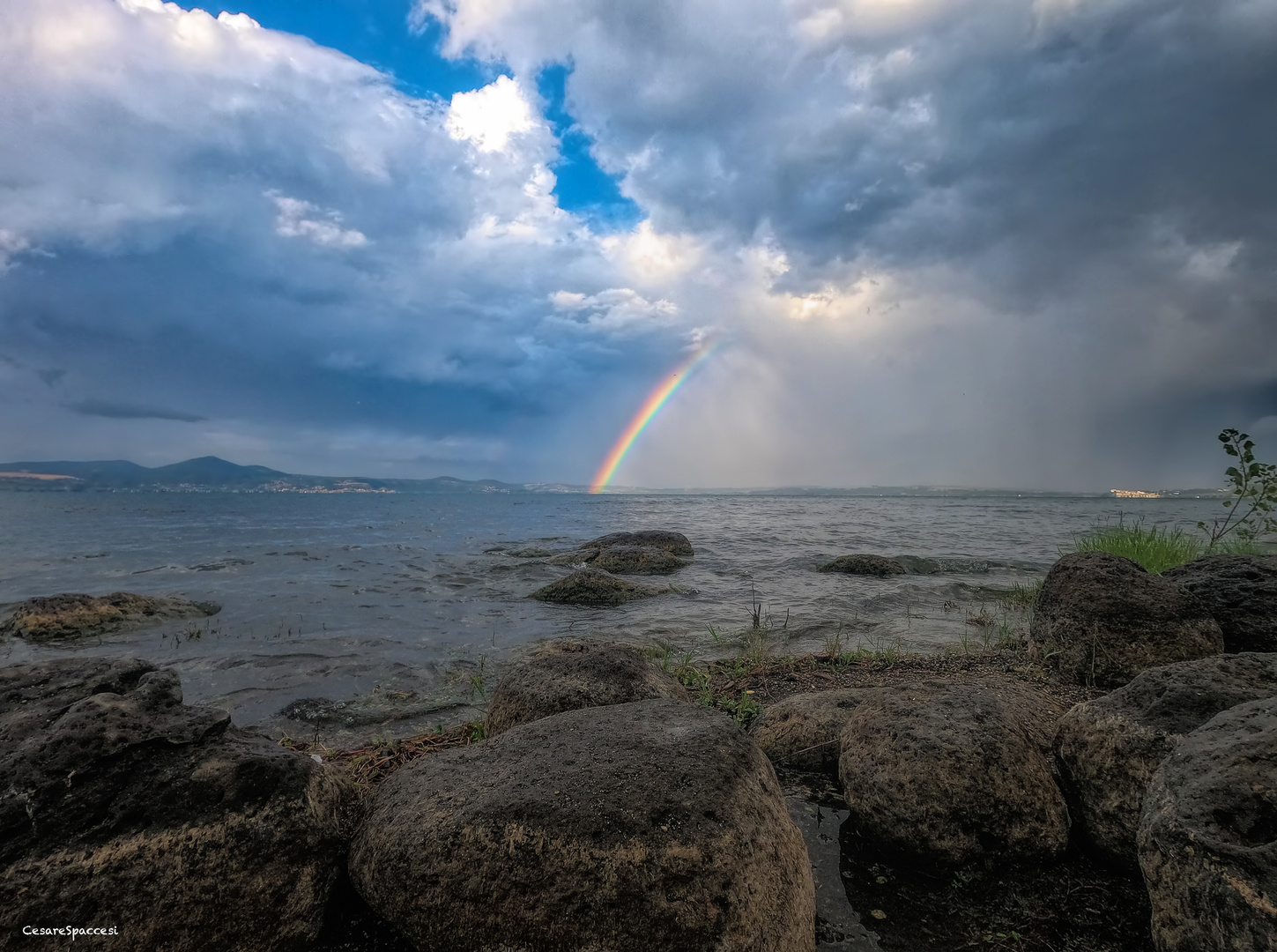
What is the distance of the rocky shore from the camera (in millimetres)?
2217

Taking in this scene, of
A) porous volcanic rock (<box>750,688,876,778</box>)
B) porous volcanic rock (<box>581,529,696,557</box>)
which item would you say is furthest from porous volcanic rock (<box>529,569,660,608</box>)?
porous volcanic rock (<box>750,688,876,778</box>)

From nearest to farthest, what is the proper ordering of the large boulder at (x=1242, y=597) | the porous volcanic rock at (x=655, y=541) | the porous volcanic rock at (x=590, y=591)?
the large boulder at (x=1242, y=597) < the porous volcanic rock at (x=590, y=591) < the porous volcanic rock at (x=655, y=541)

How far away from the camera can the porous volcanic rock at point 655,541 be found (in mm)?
19484

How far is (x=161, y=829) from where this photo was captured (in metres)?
2.49

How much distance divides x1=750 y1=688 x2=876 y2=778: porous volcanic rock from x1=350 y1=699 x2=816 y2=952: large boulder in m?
1.67

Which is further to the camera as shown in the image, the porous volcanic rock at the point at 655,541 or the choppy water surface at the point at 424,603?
the porous volcanic rock at the point at 655,541

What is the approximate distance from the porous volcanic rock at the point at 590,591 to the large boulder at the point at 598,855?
942 centimetres

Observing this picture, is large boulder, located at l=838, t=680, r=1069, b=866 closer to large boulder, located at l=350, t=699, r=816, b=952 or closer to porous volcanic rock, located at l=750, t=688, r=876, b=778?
porous volcanic rock, located at l=750, t=688, r=876, b=778

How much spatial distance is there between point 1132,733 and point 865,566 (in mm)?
12682

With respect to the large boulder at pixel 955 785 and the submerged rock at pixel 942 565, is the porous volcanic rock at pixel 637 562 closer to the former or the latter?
the submerged rock at pixel 942 565

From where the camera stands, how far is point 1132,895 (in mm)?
2855

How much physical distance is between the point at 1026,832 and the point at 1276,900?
1573 millimetres

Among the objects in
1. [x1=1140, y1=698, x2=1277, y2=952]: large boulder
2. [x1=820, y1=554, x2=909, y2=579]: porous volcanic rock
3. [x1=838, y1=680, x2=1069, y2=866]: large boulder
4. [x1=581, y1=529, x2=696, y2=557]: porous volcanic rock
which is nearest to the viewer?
[x1=1140, y1=698, x2=1277, y2=952]: large boulder

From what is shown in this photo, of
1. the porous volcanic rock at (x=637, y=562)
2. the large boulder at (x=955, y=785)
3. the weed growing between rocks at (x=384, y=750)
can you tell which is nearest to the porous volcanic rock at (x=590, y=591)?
the porous volcanic rock at (x=637, y=562)
